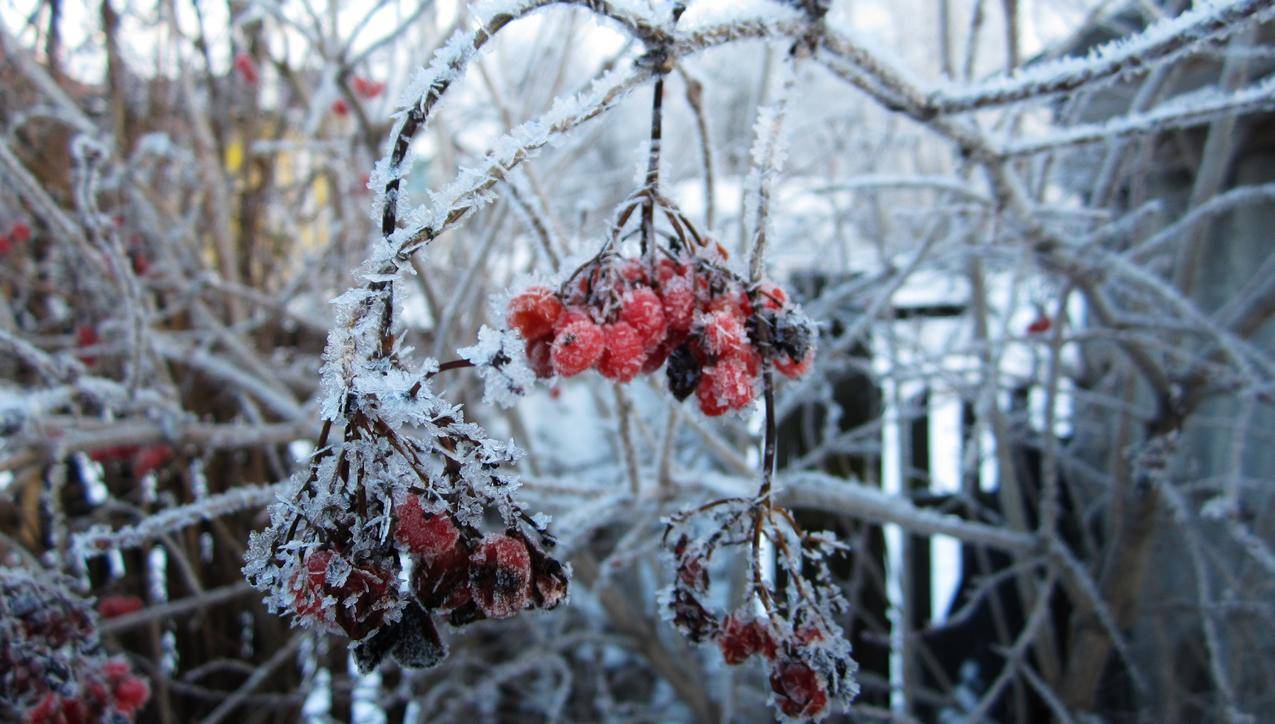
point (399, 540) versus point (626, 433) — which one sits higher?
point (626, 433)

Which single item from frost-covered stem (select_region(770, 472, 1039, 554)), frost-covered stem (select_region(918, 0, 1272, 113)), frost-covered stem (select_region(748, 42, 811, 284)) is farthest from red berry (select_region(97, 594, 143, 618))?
frost-covered stem (select_region(918, 0, 1272, 113))

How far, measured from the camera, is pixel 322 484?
1.83 ft

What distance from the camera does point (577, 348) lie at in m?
0.58

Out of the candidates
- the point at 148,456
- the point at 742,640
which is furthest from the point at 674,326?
the point at 148,456

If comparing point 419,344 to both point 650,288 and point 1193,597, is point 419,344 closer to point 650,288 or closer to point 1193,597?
point 650,288

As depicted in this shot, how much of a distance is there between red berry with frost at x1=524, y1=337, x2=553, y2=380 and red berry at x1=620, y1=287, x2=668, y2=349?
0.07 meters

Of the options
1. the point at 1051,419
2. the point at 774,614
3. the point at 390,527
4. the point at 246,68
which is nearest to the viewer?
the point at 390,527

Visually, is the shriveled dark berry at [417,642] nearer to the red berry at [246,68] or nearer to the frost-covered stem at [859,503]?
the frost-covered stem at [859,503]

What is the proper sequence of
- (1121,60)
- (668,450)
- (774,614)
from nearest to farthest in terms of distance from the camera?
(774,614) < (1121,60) < (668,450)

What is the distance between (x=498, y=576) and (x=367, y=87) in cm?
252

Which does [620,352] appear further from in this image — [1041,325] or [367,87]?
[367,87]

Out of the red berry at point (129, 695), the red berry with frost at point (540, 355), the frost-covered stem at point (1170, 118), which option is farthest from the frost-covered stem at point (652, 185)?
the red berry at point (129, 695)

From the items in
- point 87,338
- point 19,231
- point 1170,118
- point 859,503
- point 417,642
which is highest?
point 19,231

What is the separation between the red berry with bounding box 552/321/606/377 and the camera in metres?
0.57
